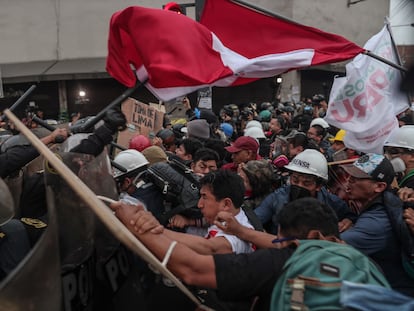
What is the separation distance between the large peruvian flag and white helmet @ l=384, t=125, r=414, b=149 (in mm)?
836

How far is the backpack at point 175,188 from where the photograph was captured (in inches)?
123

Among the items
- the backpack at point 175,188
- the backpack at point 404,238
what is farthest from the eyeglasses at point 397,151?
the backpack at point 175,188

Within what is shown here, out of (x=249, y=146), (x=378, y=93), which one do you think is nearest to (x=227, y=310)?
(x=378, y=93)

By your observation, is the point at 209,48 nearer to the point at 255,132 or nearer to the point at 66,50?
the point at 255,132

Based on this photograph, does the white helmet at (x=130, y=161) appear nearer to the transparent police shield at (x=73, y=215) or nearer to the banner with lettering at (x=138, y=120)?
the transparent police shield at (x=73, y=215)

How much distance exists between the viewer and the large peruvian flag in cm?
321

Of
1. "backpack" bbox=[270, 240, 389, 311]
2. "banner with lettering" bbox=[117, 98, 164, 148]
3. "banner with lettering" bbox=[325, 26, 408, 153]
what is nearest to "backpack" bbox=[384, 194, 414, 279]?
"backpack" bbox=[270, 240, 389, 311]

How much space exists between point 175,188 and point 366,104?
1.99 m

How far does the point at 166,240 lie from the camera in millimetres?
1941

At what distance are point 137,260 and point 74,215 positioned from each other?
2.11ft

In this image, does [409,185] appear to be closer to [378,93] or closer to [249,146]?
[378,93]

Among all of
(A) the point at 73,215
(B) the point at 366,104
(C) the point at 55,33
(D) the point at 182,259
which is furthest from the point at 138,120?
(C) the point at 55,33

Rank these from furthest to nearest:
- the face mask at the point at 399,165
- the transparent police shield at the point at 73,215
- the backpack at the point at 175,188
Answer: the face mask at the point at 399,165 < the backpack at the point at 175,188 < the transparent police shield at the point at 73,215

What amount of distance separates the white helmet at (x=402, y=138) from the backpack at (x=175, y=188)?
187cm
